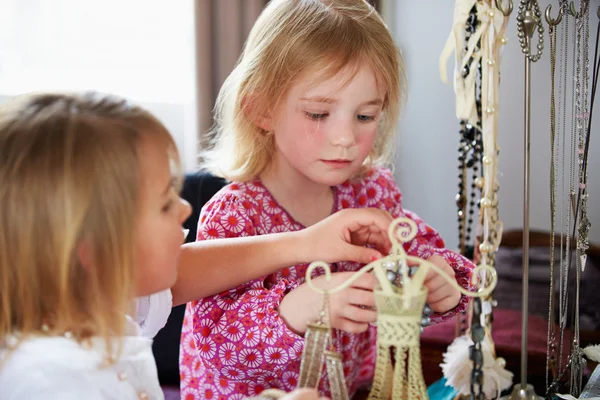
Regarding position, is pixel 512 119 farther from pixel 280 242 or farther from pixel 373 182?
pixel 280 242

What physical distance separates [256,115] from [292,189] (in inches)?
6.0

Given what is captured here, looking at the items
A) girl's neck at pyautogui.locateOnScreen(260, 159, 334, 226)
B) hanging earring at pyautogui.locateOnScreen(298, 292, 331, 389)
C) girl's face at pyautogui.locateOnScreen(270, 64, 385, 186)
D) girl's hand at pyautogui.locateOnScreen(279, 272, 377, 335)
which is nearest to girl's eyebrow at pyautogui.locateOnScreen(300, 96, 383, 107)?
girl's face at pyautogui.locateOnScreen(270, 64, 385, 186)

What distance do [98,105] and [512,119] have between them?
168cm

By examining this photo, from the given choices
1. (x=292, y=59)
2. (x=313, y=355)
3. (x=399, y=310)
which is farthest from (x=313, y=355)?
(x=292, y=59)

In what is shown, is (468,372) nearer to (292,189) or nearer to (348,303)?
(348,303)

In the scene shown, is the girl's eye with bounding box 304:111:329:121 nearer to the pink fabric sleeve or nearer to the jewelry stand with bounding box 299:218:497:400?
the pink fabric sleeve

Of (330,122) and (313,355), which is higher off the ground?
(330,122)

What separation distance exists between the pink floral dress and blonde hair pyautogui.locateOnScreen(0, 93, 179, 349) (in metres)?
0.23

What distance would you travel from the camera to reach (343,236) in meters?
0.90

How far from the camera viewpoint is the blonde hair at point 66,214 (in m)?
0.67

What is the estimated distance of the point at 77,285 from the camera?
2.33 feet

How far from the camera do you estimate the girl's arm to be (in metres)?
0.90

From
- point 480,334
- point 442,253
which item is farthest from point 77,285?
point 442,253

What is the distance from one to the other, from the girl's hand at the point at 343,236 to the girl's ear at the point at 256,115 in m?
0.25
